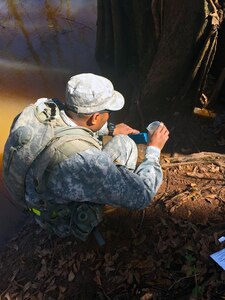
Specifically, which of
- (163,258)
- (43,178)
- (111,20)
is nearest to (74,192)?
(43,178)

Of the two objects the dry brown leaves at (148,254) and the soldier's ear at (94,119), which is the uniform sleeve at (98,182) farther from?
the dry brown leaves at (148,254)

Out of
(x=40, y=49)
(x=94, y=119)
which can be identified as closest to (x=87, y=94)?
(x=94, y=119)

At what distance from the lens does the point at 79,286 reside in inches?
142

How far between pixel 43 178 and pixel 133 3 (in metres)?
3.53

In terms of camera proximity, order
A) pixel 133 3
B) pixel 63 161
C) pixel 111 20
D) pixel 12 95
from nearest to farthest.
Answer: pixel 63 161 → pixel 133 3 → pixel 111 20 → pixel 12 95

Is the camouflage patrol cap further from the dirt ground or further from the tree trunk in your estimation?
the tree trunk

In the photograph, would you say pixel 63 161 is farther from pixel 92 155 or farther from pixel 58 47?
pixel 58 47

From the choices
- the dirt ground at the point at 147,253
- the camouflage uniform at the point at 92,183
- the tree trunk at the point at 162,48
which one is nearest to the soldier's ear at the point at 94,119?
the camouflage uniform at the point at 92,183

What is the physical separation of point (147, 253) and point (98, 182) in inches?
39.5

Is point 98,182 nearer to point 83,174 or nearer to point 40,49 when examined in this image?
point 83,174

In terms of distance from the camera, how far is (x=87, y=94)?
3.14 meters

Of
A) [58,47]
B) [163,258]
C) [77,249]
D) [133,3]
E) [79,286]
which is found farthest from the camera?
[58,47]

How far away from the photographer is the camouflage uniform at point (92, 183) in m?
2.92

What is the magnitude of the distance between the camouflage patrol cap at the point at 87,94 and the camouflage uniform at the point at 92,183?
17cm
